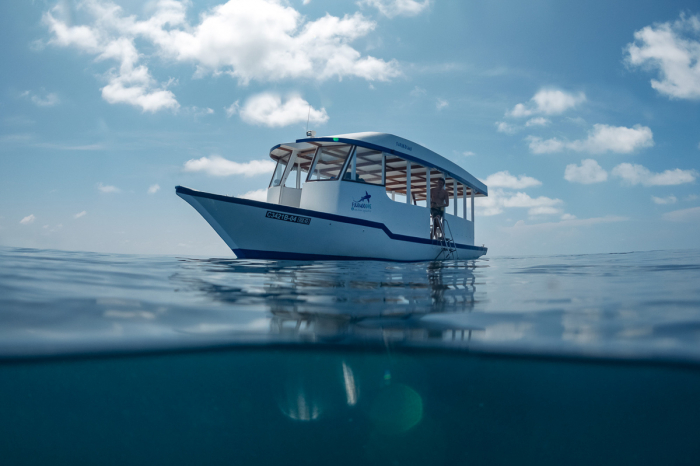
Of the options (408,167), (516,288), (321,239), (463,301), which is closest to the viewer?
(463,301)

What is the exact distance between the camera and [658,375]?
1.31 meters

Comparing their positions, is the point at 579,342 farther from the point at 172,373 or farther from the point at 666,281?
the point at 666,281

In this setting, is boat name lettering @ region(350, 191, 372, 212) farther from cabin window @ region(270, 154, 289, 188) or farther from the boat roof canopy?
cabin window @ region(270, 154, 289, 188)

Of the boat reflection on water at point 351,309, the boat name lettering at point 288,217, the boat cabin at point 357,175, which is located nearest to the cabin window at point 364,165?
the boat cabin at point 357,175

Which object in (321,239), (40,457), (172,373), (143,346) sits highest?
(321,239)

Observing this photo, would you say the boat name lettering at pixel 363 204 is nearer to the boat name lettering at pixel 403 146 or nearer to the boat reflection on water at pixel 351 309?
the boat name lettering at pixel 403 146

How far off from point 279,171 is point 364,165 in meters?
2.44

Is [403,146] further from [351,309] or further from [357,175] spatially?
[351,309]

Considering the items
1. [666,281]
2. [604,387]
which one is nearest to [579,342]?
[604,387]

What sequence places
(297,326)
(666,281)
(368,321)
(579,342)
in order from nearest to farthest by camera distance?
(579,342) < (297,326) < (368,321) < (666,281)

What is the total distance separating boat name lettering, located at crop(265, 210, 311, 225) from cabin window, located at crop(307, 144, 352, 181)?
4.74 feet

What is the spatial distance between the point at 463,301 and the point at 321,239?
6.33 meters

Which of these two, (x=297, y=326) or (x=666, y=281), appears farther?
(x=666, y=281)

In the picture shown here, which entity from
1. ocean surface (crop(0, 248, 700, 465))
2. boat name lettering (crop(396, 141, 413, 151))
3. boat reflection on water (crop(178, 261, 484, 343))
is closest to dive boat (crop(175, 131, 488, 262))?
boat name lettering (crop(396, 141, 413, 151))
